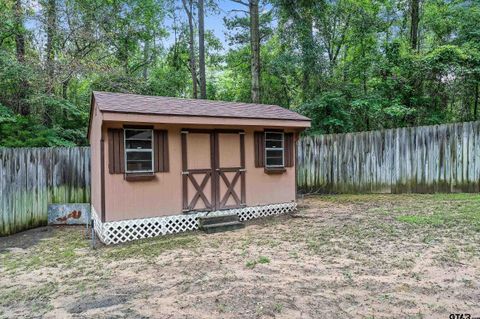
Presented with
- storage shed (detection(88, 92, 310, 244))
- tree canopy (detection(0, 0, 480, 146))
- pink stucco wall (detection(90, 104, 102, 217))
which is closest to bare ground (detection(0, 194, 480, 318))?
storage shed (detection(88, 92, 310, 244))

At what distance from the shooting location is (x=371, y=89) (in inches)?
571

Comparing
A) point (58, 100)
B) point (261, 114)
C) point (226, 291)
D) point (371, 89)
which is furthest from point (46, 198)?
point (371, 89)

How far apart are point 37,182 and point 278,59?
1036cm

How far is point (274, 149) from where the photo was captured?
8.54 m

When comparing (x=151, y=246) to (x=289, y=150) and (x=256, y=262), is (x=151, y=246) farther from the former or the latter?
(x=289, y=150)

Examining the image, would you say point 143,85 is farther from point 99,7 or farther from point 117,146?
point 117,146

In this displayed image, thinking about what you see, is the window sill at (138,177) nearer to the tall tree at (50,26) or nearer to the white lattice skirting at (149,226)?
the white lattice skirting at (149,226)

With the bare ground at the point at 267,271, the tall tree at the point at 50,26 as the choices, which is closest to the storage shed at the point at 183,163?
A: the bare ground at the point at 267,271

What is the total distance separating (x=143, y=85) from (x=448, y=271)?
12789 mm

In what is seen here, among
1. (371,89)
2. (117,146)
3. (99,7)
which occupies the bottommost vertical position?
(117,146)

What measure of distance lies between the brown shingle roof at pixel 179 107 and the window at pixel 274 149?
56 cm

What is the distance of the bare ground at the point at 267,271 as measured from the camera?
11.1ft

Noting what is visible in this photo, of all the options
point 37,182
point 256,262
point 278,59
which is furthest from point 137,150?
point 278,59

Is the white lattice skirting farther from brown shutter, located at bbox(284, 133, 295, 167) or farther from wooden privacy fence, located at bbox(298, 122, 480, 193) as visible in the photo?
wooden privacy fence, located at bbox(298, 122, 480, 193)
